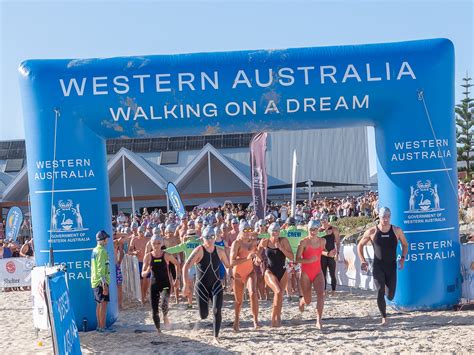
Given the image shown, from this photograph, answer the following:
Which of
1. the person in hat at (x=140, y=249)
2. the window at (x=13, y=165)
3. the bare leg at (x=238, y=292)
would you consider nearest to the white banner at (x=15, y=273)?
the person in hat at (x=140, y=249)

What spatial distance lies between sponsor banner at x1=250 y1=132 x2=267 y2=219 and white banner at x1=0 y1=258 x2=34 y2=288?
227 inches

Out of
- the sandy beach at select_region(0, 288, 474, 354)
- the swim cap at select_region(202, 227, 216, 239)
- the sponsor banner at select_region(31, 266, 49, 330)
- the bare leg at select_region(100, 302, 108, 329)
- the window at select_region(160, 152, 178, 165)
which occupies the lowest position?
the sandy beach at select_region(0, 288, 474, 354)

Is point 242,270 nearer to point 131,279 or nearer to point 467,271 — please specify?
point 467,271

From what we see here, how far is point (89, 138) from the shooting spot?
9695 millimetres

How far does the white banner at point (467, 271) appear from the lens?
9964mm

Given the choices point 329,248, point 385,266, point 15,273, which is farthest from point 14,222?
point 385,266

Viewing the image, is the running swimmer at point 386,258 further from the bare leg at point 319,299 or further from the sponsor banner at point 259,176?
the sponsor banner at point 259,176

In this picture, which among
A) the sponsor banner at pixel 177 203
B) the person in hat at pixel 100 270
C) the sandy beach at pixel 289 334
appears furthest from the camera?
the sponsor banner at pixel 177 203

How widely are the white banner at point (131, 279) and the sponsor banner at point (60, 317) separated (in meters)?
5.22

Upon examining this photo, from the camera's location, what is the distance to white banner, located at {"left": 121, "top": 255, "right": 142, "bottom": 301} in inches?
498

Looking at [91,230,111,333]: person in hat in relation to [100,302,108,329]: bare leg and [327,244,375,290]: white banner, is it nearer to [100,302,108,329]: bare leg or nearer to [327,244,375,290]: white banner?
[100,302,108,329]: bare leg

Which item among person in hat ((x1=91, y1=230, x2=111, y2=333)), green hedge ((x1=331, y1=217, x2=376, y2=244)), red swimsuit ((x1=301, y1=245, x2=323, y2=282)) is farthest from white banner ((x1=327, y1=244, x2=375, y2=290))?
green hedge ((x1=331, y1=217, x2=376, y2=244))

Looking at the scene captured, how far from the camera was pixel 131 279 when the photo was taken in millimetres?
13398

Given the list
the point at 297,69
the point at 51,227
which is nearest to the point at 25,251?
the point at 51,227
